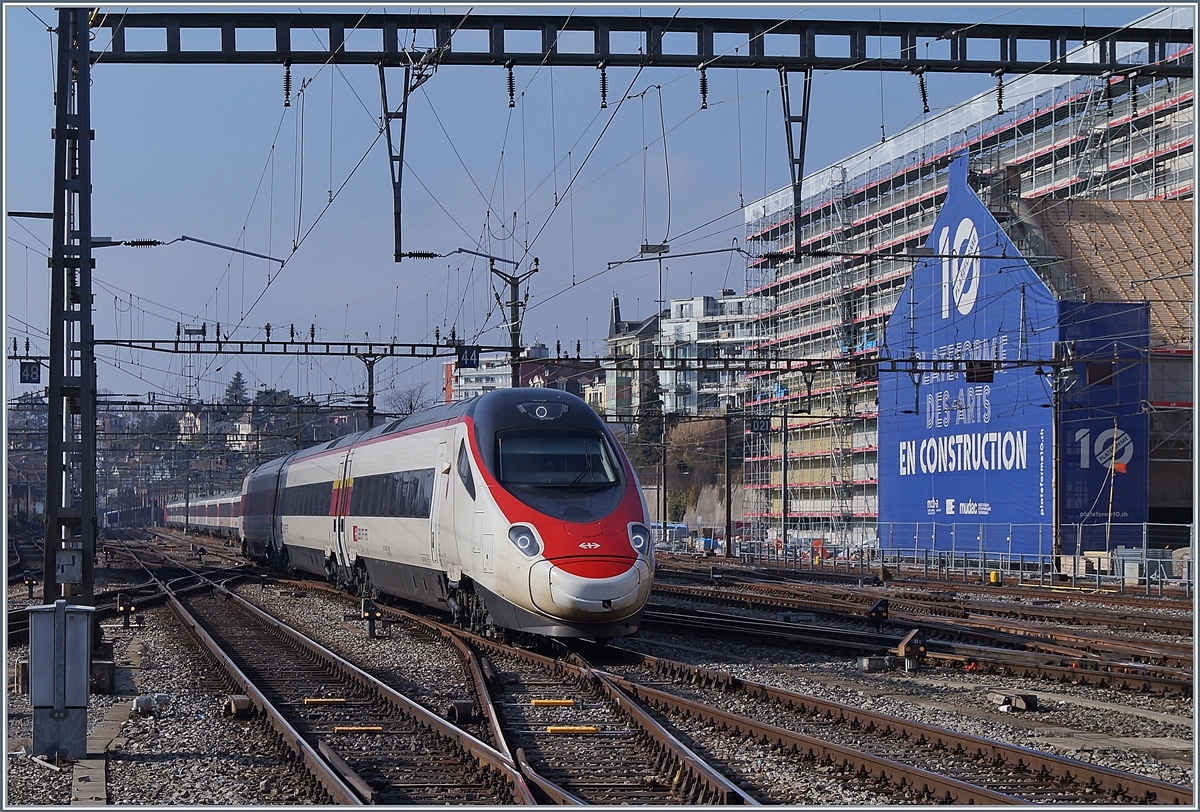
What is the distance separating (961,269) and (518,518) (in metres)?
39.5

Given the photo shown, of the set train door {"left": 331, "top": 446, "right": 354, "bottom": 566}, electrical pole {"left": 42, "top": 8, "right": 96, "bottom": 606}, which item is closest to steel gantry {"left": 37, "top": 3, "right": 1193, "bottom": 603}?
electrical pole {"left": 42, "top": 8, "right": 96, "bottom": 606}

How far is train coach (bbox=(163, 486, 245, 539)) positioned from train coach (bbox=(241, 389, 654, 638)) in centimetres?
3692

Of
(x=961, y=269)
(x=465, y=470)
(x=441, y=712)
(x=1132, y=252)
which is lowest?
(x=441, y=712)

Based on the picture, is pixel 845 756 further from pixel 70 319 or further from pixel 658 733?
pixel 70 319

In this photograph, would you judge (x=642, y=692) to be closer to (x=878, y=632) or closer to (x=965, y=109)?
(x=878, y=632)

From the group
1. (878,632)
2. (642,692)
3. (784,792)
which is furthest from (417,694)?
(878,632)

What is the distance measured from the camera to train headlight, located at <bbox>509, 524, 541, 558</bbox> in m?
16.2

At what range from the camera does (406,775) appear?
10.1m

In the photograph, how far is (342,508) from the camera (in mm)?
28734

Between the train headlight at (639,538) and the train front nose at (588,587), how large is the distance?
8.9 inches

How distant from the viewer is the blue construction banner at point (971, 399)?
4612 cm

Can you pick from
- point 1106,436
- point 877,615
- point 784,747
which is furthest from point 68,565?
point 1106,436

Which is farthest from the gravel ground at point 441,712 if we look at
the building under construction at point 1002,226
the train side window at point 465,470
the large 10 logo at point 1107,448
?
the large 10 logo at point 1107,448

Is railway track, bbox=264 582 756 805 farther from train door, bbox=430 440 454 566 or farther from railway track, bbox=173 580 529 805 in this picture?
train door, bbox=430 440 454 566
